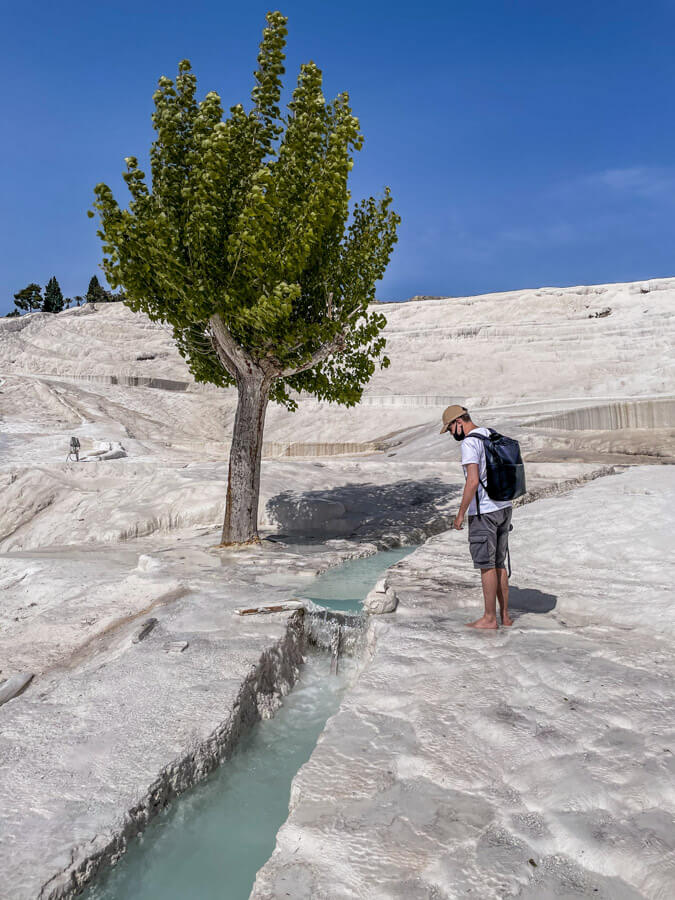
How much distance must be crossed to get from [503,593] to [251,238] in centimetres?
661

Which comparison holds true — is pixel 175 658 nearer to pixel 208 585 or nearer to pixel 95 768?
pixel 95 768

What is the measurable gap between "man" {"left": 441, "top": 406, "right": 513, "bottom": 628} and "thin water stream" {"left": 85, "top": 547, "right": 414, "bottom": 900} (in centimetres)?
188

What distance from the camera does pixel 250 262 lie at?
9812mm

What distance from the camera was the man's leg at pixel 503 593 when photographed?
579cm

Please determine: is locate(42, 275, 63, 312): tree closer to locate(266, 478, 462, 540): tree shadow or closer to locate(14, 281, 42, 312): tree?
locate(14, 281, 42, 312): tree

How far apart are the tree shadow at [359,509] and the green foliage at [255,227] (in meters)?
3.97

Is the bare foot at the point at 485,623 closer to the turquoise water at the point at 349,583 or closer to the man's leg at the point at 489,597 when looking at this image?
the man's leg at the point at 489,597

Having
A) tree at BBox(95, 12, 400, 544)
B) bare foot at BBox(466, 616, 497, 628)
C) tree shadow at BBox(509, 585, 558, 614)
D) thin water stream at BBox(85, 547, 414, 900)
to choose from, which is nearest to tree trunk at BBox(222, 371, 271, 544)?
tree at BBox(95, 12, 400, 544)

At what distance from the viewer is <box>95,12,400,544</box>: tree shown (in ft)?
31.6

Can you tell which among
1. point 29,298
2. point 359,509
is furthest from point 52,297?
point 359,509

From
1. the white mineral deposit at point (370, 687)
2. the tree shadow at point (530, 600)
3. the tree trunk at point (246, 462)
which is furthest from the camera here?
the tree trunk at point (246, 462)

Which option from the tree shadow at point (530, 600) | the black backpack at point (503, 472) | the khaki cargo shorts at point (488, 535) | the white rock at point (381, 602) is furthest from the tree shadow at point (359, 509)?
the black backpack at point (503, 472)

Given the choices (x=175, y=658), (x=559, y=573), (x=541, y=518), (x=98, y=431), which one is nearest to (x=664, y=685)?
(x=559, y=573)

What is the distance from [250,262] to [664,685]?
27.3 feet
